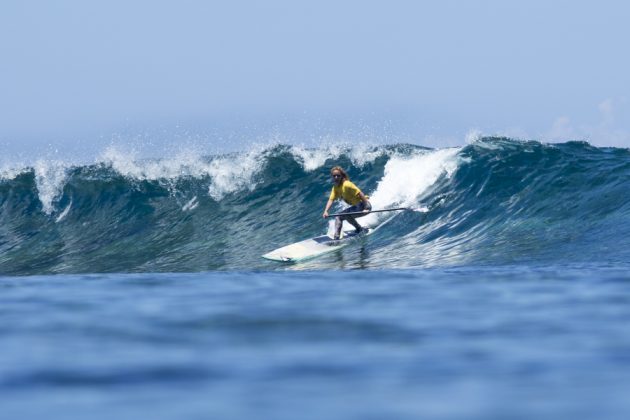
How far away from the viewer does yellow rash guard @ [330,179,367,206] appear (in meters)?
15.9

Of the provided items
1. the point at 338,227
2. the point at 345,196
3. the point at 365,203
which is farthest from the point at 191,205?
the point at 365,203

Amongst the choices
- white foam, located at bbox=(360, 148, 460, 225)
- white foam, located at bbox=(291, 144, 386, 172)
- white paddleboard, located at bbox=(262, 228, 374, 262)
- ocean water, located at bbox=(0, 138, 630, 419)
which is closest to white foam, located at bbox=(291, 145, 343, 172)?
white foam, located at bbox=(291, 144, 386, 172)

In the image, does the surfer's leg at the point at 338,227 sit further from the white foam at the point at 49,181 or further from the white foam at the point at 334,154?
the white foam at the point at 49,181

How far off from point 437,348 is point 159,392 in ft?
5.95

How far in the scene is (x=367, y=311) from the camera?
7094 mm

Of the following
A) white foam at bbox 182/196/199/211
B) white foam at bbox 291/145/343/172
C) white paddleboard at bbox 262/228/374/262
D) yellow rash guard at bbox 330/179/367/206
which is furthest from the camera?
white foam at bbox 291/145/343/172

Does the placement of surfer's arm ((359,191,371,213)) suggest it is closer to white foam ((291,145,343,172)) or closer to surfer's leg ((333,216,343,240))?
surfer's leg ((333,216,343,240))

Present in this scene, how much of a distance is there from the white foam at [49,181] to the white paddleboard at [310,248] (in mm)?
9252

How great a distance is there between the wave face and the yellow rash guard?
0.88 m

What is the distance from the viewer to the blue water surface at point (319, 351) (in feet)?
14.4

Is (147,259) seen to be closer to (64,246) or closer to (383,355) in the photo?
(64,246)

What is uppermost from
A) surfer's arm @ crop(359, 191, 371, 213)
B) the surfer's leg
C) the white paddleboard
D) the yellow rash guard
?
the yellow rash guard

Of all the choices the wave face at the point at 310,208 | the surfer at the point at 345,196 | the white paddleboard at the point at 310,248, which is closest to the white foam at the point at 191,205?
the wave face at the point at 310,208

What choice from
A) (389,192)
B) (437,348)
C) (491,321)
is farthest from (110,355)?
(389,192)
